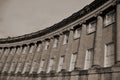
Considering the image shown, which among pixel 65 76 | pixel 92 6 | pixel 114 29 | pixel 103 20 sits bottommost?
pixel 65 76

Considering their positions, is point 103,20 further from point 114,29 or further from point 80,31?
point 80,31


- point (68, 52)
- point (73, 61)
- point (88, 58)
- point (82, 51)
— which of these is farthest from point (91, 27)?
point (73, 61)

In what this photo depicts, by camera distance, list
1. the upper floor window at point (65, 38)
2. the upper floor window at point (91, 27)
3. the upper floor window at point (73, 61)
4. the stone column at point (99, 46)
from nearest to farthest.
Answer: the stone column at point (99, 46)
the upper floor window at point (91, 27)
the upper floor window at point (73, 61)
the upper floor window at point (65, 38)

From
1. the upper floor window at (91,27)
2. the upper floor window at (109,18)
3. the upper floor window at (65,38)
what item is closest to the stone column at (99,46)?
the upper floor window at (109,18)

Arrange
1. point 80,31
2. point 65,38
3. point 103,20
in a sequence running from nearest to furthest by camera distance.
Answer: point 103,20
point 80,31
point 65,38

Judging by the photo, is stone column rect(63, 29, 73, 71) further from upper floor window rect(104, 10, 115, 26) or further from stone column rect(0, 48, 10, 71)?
stone column rect(0, 48, 10, 71)

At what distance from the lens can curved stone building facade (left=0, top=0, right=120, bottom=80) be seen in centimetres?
1447

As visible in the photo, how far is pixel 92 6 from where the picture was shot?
18766 mm

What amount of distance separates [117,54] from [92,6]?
7912 mm

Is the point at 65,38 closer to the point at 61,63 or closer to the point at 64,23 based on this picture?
the point at 64,23

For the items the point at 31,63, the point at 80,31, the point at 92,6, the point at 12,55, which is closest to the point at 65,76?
the point at 80,31

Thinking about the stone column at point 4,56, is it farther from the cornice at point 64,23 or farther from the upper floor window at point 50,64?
the upper floor window at point 50,64

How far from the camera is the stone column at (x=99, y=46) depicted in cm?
1496

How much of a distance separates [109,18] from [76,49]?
19.1ft
